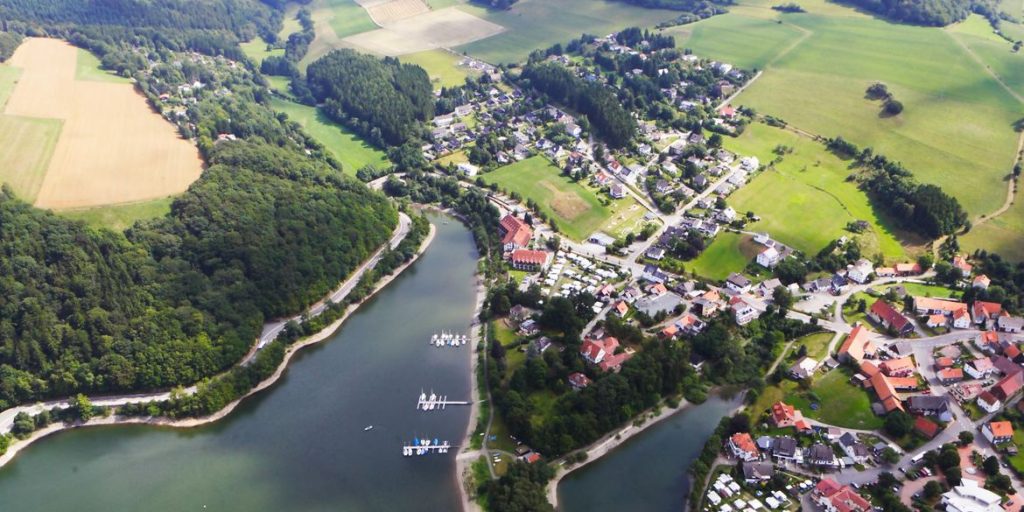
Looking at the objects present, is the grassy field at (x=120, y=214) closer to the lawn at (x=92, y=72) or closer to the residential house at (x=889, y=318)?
the lawn at (x=92, y=72)

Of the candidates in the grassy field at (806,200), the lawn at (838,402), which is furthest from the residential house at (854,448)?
the grassy field at (806,200)

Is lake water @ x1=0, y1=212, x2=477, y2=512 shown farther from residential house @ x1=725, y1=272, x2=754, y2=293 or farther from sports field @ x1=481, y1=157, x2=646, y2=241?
residential house @ x1=725, y1=272, x2=754, y2=293

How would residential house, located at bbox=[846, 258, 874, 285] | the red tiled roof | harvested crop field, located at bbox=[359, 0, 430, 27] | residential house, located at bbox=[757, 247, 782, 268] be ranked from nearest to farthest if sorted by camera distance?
the red tiled roof
residential house, located at bbox=[846, 258, 874, 285]
residential house, located at bbox=[757, 247, 782, 268]
harvested crop field, located at bbox=[359, 0, 430, 27]

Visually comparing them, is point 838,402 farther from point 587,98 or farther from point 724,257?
point 587,98

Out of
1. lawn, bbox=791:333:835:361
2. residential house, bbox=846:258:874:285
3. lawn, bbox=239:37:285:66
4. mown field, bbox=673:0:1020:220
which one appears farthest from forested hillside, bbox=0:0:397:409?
mown field, bbox=673:0:1020:220

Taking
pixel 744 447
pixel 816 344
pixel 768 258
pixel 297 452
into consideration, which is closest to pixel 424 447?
pixel 297 452
